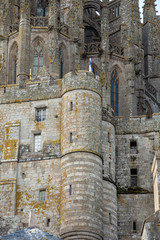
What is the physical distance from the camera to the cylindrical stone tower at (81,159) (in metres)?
47.4

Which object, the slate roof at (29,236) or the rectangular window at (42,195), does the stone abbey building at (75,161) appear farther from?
the slate roof at (29,236)

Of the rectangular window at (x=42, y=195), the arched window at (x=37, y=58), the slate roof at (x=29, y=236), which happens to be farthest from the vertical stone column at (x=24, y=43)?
the slate roof at (x=29, y=236)

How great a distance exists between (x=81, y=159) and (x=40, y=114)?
6379 mm

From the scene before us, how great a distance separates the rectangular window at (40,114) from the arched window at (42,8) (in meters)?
25.9

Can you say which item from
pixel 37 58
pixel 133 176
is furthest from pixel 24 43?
pixel 133 176

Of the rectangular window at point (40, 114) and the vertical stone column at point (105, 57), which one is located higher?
the vertical stone column at point (105, 57)

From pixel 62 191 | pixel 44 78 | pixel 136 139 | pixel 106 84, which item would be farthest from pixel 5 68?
pixel 62 191

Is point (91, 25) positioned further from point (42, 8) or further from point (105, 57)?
point (105, 57)

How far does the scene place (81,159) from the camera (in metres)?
49.4

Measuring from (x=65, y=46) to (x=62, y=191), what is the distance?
78.2 ft

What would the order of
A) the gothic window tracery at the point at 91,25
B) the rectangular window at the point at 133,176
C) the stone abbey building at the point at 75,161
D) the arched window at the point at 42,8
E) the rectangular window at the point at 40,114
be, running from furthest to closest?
the gothic window tracery at the point at 91,25 < the arched window at the point at 42,8 < the rectangular window at the point at 133,176 < the rectangular window at the point at 40,114 < the stone abbey building at the point at 75,161

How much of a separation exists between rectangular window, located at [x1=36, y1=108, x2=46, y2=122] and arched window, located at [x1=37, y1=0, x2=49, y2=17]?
25.9 m

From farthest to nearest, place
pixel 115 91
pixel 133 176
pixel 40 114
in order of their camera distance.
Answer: pixel 115 91 < pixel 133 176 < pixel 40 114

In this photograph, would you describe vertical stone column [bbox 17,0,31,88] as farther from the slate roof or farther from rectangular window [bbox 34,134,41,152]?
the slate roof
